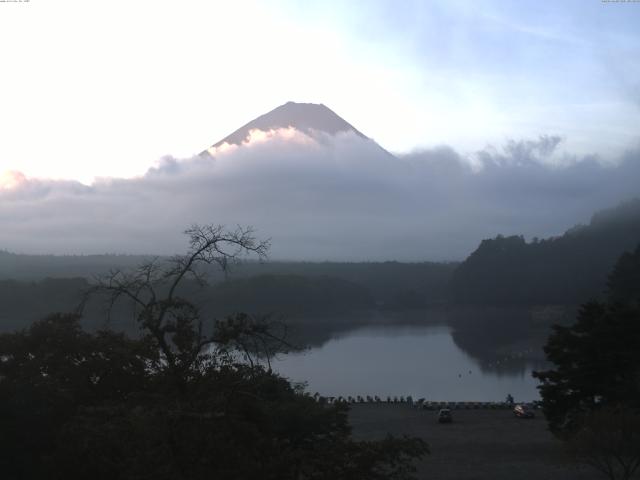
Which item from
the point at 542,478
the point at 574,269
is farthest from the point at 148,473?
the point at 574,269

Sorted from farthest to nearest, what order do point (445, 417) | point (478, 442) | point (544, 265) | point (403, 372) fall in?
point (544, 265)
point (403, 372)
point (445, 417)
point (478, 442)

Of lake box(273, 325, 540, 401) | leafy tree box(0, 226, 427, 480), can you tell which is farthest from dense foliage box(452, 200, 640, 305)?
leafy tree box(0, 226, 427, 480)

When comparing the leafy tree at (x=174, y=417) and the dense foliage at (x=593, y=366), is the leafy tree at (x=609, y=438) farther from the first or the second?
the leafy tree at (x=174, y=417)

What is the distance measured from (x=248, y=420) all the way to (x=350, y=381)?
2295 centimetres

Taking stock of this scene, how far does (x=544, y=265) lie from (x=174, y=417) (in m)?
75.1

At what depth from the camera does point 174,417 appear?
→ 4.43m

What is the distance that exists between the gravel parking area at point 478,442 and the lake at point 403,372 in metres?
3.23

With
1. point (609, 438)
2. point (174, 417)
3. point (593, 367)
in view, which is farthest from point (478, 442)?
point (174, 417)

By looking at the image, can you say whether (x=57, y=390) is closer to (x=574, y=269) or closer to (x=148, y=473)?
(x=148, y=473)

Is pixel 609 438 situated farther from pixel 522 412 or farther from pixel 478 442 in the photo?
pixel 522 412

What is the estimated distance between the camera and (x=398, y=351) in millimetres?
37812

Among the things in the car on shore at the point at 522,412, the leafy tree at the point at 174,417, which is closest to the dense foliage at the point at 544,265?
the car on shore at the point at 522,412

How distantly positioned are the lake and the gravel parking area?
10.6 feet

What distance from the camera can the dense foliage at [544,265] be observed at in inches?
2744
